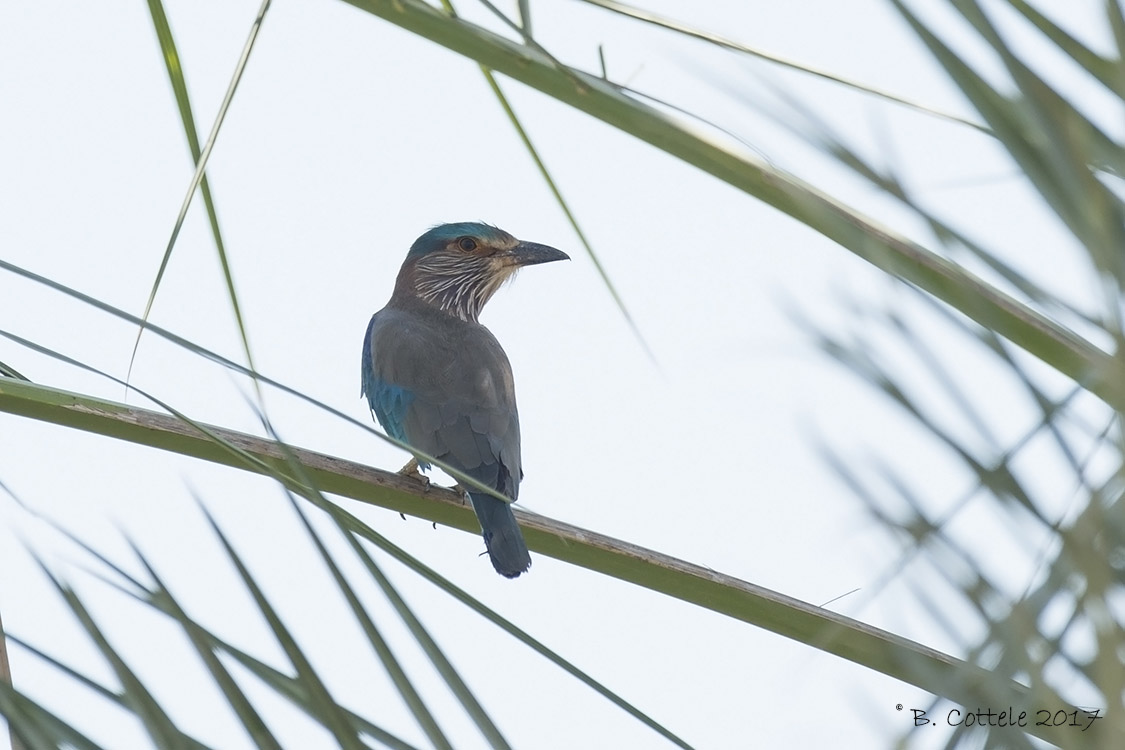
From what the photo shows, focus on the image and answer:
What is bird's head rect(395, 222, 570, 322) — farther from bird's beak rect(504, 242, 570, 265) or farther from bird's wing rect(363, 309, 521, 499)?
bird's wing rect(363, 309, 521, 499)

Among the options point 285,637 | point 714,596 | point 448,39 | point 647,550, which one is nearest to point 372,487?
point 647,550

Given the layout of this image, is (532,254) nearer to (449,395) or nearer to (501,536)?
(449,395)

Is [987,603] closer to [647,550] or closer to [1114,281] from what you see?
[1114,281]

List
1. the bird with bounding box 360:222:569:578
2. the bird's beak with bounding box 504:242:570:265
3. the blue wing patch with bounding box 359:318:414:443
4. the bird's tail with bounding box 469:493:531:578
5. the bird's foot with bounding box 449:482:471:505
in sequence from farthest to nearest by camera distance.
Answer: the bird's beak with bounding box 504:242:570:265, the blue wing patch with bounding box 359:318:414:443, the bird's foot with bounding box 449:482:471:505, the bird with bounding box 360:222:569:578, the bird's tail with bounding box 469:493:531:578

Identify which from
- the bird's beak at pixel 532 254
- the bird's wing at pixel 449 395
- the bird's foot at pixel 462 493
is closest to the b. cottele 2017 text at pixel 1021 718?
the bird's foot at pixel 462 493

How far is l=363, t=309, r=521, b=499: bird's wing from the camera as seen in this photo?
16.8 ft

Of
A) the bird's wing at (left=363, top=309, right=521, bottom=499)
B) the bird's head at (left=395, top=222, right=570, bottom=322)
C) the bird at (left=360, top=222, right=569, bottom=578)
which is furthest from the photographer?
the bird's head at (left=395, top=222, right=570, bottom=322)

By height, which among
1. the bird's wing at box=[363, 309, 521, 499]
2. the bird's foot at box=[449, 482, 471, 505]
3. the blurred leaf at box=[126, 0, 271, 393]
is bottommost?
the blurred leaf at box=[126, 0, 271, 393]

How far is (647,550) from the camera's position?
2.37 m

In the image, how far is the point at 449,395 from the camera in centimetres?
542

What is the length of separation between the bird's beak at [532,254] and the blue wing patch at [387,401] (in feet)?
4.80

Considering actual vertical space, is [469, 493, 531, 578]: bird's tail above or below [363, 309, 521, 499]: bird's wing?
below

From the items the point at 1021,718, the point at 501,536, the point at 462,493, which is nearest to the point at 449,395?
the point at 462,493

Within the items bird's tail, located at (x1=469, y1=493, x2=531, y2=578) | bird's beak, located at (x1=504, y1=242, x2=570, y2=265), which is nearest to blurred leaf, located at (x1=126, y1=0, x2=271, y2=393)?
bird's tail, located at (x1=469, y1=493, x2=531, y2=578)
